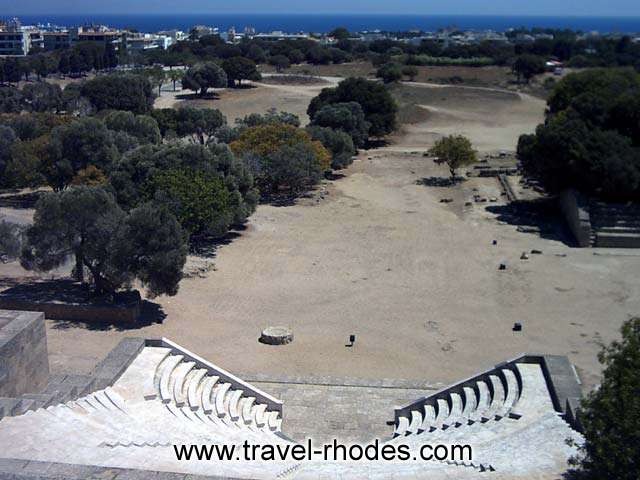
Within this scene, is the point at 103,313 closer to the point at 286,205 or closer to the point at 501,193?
the point at 286,205

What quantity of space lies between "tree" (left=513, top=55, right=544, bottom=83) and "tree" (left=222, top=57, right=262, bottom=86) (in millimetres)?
37348

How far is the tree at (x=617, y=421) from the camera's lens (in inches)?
444

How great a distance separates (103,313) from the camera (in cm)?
2522

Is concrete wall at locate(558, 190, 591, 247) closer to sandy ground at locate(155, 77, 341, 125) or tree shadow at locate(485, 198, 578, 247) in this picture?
tree shadow at locate(485, 198, 578, 247)

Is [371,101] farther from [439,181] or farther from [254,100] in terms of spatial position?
[254,100]

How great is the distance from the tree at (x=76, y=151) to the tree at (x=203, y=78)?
4830 cm

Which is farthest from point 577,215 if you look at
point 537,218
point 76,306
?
point 76,306

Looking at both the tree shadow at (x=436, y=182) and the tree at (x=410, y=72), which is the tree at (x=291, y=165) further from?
the tree at (x=410, y=72)

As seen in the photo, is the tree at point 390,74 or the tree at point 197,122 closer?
the tree at point 197,122

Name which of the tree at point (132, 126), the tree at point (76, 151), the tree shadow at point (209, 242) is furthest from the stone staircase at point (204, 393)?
the tree at point (132, 126)

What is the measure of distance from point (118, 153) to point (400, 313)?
74.0ft

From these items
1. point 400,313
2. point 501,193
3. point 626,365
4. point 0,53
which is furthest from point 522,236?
point 0,53

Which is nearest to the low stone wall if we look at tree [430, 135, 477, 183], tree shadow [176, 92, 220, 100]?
tree [430, 135, 477, 183]

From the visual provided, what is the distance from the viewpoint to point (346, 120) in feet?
185
